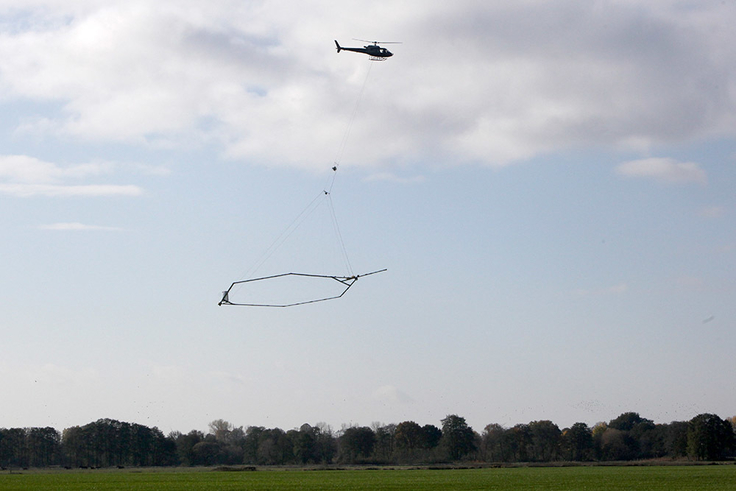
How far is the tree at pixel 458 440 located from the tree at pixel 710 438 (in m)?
36.4

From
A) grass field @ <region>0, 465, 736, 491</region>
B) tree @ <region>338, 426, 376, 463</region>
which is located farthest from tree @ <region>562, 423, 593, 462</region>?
grass field @ <region>0, 465, 736, 491</region>

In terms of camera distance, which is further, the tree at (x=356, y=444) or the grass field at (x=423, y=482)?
the tree at (x=356, y=444)

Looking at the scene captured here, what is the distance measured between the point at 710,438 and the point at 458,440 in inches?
1599

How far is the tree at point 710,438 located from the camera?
110m

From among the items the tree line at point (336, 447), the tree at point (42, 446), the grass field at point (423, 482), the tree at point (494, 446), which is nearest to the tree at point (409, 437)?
the tree line at point (336, 447)

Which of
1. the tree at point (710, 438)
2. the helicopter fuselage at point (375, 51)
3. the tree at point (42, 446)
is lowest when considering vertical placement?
the tree at point (710, 438)

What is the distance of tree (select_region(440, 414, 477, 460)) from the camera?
134250 millimetres

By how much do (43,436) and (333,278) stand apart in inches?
5133

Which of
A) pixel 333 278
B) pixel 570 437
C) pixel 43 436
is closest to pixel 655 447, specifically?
pixel 570 437

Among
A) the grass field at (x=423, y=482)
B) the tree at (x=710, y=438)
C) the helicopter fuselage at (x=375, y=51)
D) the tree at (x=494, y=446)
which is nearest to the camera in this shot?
the helicopter fuselage at (x=375, y=51)

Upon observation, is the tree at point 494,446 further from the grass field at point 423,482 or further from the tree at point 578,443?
the grass field at point 423,482

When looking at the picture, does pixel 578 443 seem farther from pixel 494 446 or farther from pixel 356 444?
pixel 356 444

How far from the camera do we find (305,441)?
135 metres

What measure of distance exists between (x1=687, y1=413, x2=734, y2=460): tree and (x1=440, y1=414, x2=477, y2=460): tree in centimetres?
3643
